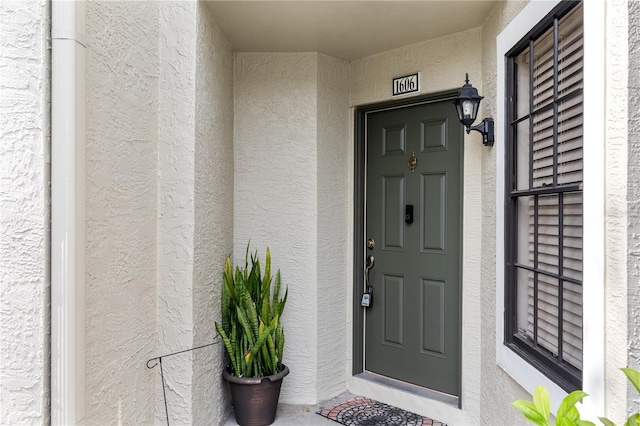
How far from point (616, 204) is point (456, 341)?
6.55 ft

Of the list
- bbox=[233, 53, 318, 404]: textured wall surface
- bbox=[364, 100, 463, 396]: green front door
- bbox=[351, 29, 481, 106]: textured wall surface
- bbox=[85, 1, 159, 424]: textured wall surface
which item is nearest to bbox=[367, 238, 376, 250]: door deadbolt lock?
bbox=[364, 100, 463, 396]: green front door

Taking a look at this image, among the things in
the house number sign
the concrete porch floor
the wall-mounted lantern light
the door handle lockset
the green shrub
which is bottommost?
the concrete porch floor

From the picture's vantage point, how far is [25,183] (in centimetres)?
189

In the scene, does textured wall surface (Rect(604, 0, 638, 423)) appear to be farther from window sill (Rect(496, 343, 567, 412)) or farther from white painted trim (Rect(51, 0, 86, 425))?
white painted trim (Rect(51, 0, 86, 425))

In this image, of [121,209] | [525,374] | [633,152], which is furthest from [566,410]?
[121,209]

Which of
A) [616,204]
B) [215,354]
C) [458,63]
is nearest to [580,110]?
[616,204]

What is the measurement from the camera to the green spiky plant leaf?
3131 millimetres

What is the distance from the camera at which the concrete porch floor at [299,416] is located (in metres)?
3.30

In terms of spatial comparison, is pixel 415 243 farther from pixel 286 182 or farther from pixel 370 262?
pixel 286 182

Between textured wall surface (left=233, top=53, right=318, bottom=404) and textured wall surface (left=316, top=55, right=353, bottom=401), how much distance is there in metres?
0.07

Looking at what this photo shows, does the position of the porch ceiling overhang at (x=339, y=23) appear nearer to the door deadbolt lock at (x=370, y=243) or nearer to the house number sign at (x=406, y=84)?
the house number sign at (x=406, y=84)


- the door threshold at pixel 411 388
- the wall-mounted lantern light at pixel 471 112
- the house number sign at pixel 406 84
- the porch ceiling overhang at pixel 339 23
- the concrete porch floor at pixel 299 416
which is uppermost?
the porch ceiling overhang at pixel 339 23

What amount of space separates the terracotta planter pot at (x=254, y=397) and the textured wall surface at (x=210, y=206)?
14cm

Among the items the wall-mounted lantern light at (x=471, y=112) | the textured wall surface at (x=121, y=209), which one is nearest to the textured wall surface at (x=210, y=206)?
the textured wall surface at (x=121, y=209)
